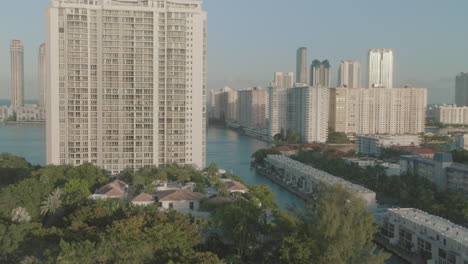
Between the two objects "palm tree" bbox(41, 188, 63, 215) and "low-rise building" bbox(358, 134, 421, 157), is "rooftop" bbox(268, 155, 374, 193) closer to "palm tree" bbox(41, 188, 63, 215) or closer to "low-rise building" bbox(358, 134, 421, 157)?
"low-rise building" bbox(358, 134, 421, 157)

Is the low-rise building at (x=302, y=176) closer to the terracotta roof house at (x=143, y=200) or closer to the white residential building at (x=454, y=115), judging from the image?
the terracotta roof house at (x=143, y=200)

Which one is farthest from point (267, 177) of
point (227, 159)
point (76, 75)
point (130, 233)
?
point (130, 233)

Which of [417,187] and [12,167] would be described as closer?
[417,187]

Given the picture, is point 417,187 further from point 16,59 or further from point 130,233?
point 16,59

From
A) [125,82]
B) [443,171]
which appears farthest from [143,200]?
[443,171]

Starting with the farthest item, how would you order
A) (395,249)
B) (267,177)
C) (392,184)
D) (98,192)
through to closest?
1. (267,177)
2. (392,184)
3. (98,192)
4. (395,249)

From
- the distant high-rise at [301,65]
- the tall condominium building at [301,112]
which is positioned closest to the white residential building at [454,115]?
the tall condominium building at [301,112]
